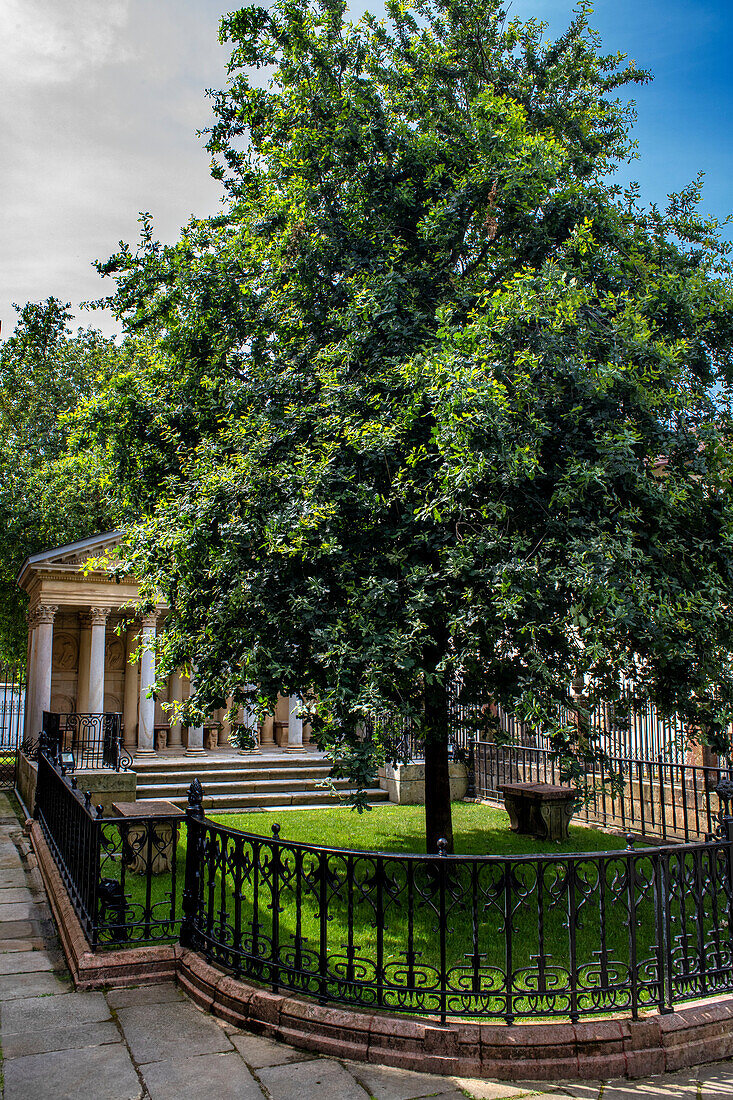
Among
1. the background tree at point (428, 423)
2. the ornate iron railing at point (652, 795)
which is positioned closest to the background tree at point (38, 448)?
the background tree at point (428, 423)

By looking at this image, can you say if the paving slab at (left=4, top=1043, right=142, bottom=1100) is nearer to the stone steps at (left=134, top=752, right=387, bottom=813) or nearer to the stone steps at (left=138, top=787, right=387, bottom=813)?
the stone steps at (left=138, top=787, right=387, bottom=813)

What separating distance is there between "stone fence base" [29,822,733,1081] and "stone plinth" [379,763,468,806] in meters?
11.4

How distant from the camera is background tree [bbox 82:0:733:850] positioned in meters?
7.00

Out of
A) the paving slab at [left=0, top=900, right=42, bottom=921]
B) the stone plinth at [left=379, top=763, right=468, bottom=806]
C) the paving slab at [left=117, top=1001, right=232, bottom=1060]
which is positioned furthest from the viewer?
the stone plinth at [left=379, top=763, right=468, bottom=806]

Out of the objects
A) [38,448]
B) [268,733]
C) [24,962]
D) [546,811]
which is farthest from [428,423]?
[38,448]

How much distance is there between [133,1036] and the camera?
5039mm

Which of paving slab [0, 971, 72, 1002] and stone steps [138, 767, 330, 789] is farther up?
paving slab [0, 971, 72, 1002]

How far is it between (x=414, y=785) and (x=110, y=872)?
25.8ft

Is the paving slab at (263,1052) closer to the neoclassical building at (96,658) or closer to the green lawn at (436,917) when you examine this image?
the green lawn at (436,917)

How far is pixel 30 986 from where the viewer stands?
603cm

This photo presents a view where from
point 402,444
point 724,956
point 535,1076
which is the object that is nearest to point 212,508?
point 402,444

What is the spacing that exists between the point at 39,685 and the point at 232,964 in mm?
14783

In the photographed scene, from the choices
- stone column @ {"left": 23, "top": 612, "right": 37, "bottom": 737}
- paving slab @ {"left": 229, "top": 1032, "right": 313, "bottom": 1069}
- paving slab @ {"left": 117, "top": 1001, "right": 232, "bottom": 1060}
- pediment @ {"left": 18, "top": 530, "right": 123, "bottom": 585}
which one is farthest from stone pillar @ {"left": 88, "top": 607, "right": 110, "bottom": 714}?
paving slab @ {"left": 229, "top": 1032, "right": 313, "bottom": 1069}

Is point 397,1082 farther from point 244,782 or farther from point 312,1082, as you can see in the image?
point 244,782
